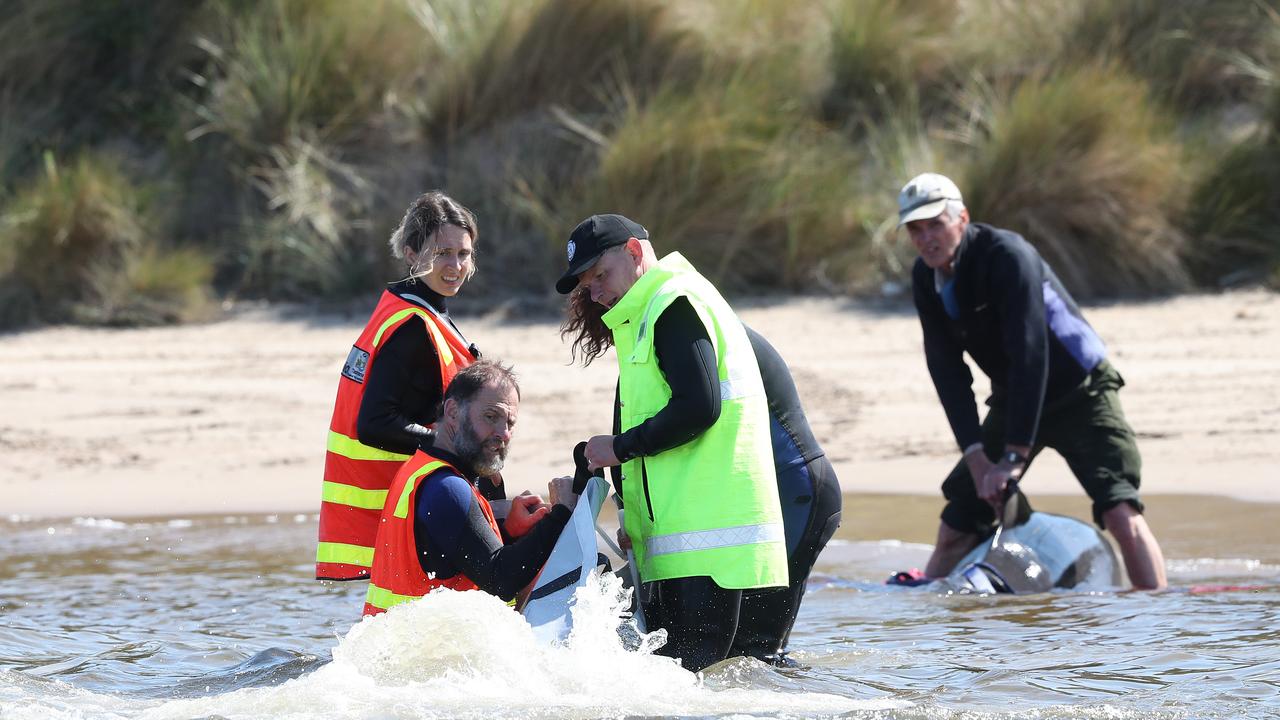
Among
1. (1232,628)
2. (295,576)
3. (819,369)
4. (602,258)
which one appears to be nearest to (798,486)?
(602,258)

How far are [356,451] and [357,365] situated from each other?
276 mm

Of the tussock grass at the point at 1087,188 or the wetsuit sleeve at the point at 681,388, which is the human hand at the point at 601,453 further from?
the tussock grass at the point at 1087,188

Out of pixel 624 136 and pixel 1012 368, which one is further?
pixel 624 136

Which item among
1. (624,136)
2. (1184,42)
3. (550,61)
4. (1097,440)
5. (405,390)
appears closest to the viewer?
(405,390)

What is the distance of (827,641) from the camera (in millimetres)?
6395

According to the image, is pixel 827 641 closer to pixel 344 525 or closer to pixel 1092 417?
pixel 1092 417

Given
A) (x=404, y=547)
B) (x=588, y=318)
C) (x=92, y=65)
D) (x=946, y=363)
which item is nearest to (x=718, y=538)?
(x=588, y=318)

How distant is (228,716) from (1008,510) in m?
3.16

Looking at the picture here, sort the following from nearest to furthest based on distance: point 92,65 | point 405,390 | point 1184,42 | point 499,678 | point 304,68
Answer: point 499,678, point 405,390, point 1184,42, point 304,68, point 92,65

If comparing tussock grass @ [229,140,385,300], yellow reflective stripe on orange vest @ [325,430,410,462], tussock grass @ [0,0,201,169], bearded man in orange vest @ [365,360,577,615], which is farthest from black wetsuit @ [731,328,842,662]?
tussock grass @ [0,0,201,169]

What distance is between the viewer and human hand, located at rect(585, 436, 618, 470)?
4379 mm

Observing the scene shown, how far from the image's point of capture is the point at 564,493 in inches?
179

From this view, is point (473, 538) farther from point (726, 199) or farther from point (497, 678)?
point (726, 199)

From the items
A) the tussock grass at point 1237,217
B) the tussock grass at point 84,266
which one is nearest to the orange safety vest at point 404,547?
the tussock grass at point 84,266
